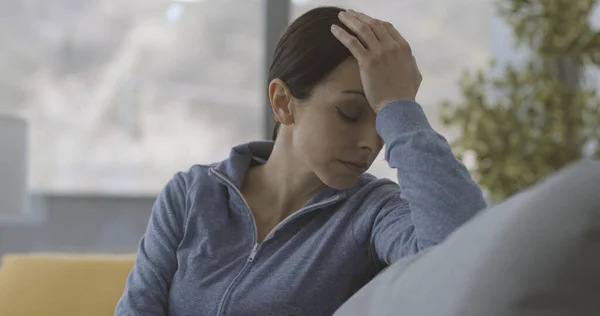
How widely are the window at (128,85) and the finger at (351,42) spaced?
2.23m

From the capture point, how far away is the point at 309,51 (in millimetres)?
1165

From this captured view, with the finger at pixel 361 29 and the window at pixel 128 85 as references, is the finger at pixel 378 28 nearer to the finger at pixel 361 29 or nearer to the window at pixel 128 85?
the finger at pixel 361 29

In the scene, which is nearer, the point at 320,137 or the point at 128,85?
the point at 320,137

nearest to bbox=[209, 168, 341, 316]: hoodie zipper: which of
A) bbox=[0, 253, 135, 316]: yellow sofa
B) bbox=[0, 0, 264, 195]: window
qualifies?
bbox=[0, 253, 135, 316]: yellow sofa

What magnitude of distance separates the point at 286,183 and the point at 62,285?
578 millimetres

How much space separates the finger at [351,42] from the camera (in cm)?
109

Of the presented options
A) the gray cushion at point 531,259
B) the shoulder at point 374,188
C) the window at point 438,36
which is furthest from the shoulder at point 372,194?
the window at point 438,36

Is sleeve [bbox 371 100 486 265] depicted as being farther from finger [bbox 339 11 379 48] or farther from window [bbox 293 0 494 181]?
window [bbox 293 0 494 181]

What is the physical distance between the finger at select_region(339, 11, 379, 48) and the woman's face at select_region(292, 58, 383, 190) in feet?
0.16

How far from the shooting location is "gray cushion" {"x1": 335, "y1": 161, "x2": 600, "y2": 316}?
0.48m

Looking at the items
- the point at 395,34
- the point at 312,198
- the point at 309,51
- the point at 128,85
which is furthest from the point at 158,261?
the point at 128,85

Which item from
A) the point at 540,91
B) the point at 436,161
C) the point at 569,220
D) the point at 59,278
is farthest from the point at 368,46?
the point at 540,91

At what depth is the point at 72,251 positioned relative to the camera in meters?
3.18

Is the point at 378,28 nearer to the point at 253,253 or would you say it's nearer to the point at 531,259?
the point at 253,253
